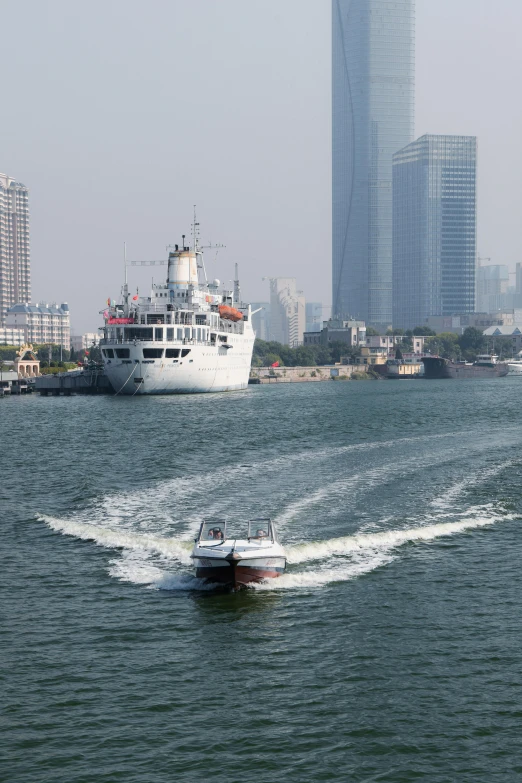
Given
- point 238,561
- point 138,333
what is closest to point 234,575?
point 238,561

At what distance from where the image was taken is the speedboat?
122ft

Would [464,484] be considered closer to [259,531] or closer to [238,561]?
[259,531]

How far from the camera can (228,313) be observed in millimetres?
193000

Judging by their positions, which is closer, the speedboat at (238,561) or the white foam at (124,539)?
the speedboat at (238,561)

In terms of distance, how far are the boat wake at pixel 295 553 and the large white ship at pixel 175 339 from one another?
107575 mm

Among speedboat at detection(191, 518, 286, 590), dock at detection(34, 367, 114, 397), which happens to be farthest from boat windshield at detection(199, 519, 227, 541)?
dock at detection(34, 367, 114, 397)

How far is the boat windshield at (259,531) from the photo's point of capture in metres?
39.0

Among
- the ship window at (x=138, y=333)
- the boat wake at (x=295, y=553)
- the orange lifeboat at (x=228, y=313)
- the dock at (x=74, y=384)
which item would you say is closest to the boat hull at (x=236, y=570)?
the boat wake at (x=295, y=553)

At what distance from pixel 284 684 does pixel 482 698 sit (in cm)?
570

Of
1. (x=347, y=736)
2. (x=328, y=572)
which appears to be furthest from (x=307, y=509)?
(x=347, y=736)

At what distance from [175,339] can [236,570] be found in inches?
4910

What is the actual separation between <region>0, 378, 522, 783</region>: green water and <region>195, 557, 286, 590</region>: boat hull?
67 cm

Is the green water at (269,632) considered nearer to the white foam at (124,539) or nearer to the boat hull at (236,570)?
the white foam at (124,539)

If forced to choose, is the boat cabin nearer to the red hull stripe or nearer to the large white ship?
the red hull stripe
